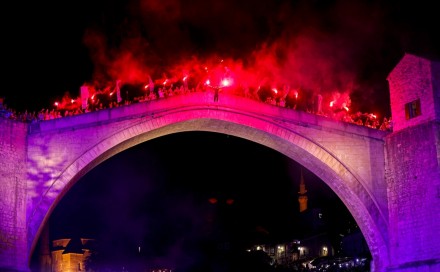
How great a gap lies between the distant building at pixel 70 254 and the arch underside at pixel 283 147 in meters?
15.0

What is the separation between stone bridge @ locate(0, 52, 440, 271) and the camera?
23297 millimetres

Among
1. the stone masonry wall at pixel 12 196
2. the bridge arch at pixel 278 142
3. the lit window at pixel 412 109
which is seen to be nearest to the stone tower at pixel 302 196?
the bridge arch at pixel 278 142

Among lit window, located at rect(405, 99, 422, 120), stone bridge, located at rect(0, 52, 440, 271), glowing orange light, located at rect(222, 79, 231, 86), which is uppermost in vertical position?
glowing orange light, located at rect(222, 79, 231, 86)

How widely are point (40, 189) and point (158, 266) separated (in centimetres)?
1366

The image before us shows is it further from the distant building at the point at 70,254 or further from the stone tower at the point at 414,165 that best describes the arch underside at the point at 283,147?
the distant building at the point at 70,254

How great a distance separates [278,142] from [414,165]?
5.42 m

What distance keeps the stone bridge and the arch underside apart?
39 mm

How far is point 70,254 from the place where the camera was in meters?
39.8

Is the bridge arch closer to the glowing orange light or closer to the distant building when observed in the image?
→ the glowing orange light

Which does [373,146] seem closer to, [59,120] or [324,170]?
[324,170]

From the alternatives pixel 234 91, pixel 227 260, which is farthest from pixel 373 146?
pixel 227 260

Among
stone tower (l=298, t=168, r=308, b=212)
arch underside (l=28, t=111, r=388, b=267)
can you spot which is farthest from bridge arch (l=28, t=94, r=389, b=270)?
stone tower (l=298, t=168, r=308, b=212)

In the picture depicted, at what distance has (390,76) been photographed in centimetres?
2602

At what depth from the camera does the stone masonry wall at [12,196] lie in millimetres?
22344
